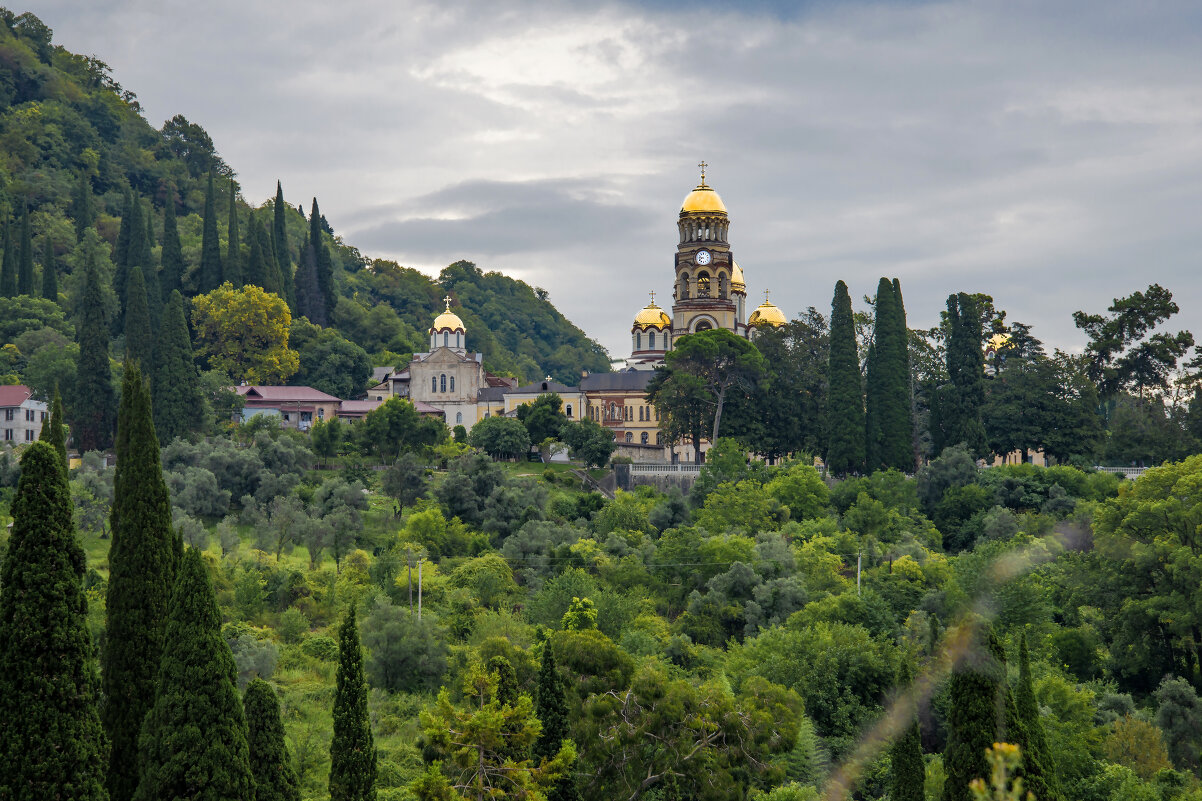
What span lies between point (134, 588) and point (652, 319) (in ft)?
224

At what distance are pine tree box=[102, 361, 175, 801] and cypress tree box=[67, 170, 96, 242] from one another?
82.8 meters

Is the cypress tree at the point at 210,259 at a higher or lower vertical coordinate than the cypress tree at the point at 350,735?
higher

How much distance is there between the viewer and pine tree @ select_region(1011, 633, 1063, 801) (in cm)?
1759

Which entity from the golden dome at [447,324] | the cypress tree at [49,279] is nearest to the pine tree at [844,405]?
the golden dome at [447,324]

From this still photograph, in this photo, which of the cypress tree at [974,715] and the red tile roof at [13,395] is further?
the red tile roof at [13,395]

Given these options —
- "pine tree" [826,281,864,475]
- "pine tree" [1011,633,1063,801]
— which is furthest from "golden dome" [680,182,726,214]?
"pine tree" [1011,633,1063,801]

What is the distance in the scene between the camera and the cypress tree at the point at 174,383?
2183 inches

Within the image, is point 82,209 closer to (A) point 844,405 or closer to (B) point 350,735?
(A) point 844,405

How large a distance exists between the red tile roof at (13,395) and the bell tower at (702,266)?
36.5 metres

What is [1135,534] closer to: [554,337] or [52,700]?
[52,700]

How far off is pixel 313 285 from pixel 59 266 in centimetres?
1926

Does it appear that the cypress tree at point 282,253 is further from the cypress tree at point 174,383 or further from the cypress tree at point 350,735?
the cypress tree at point 350,735

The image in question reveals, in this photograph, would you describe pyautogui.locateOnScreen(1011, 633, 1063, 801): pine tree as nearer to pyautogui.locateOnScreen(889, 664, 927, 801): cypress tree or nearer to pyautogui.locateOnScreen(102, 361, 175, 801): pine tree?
pyautogui.locateOnScreen(889, 664, 927, 801): cypress tree

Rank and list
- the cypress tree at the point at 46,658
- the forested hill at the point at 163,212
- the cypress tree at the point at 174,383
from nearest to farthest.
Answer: the cypress tree at the point at 46,658
the cypress tree at the point at 174,383
the forested hill at the point at 163,212
